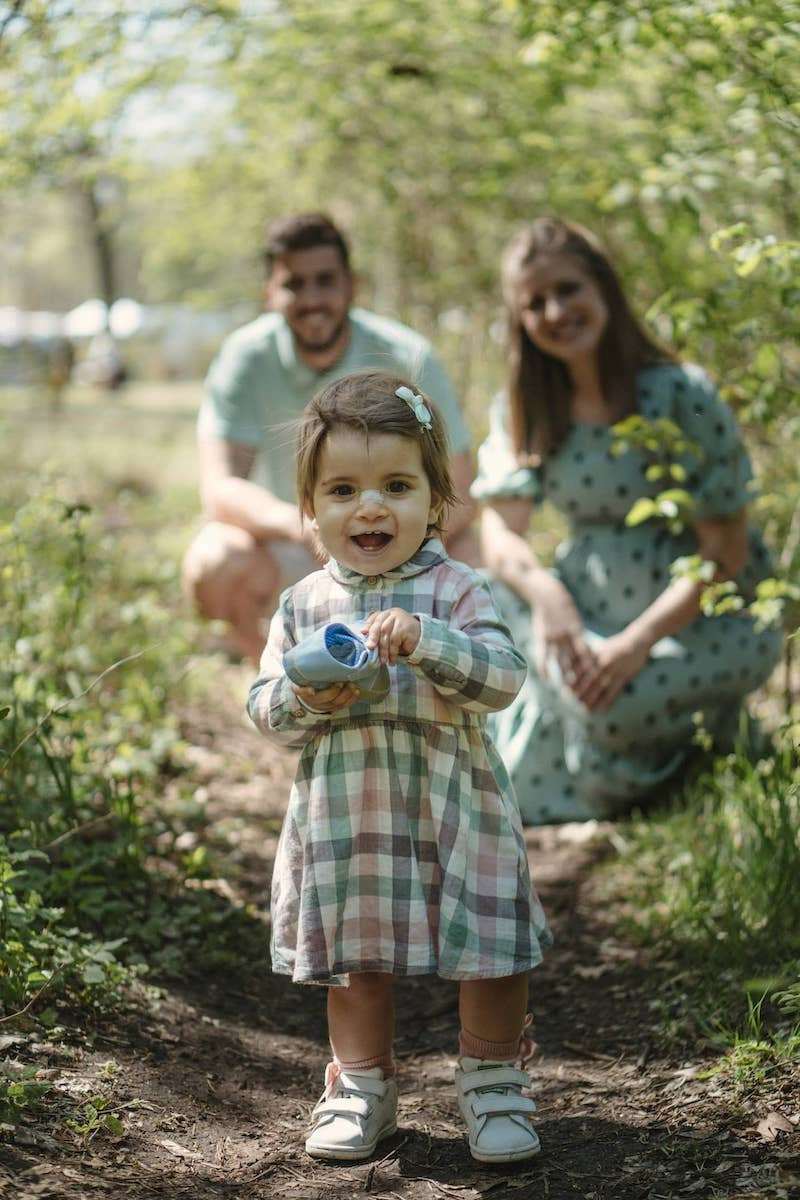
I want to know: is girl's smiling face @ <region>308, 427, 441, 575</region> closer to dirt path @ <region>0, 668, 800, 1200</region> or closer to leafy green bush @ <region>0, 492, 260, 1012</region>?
leafy green bush @ <region>0, 492, 260, 1012</region>

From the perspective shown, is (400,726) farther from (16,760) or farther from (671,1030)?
(16,760)

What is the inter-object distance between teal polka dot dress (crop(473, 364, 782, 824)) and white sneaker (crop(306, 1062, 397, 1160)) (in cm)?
183

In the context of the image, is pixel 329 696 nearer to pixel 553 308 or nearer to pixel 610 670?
pixel 610 670

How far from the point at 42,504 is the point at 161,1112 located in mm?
1660

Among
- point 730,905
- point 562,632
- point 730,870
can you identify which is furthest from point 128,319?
point 730,905

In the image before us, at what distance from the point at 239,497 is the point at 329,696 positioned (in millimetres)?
2295

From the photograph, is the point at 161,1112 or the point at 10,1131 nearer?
the point at 10,1131

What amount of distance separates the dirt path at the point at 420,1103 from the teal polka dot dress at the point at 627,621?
0.67 metres

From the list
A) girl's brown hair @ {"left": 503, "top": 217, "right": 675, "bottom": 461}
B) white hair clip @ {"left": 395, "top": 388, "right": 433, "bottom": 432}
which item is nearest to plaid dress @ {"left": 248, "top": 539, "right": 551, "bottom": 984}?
white hair clip @ {"left": 395, "top": 388, "right": 433, "bottom": 432}

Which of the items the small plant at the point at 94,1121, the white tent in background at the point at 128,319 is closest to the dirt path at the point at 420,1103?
the small plant at the point at 94,1121

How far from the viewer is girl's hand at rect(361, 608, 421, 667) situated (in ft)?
6.75

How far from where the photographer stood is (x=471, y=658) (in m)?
2.10

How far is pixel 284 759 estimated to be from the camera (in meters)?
4.52

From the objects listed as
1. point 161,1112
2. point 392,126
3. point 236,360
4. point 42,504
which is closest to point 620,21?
point 236,360
